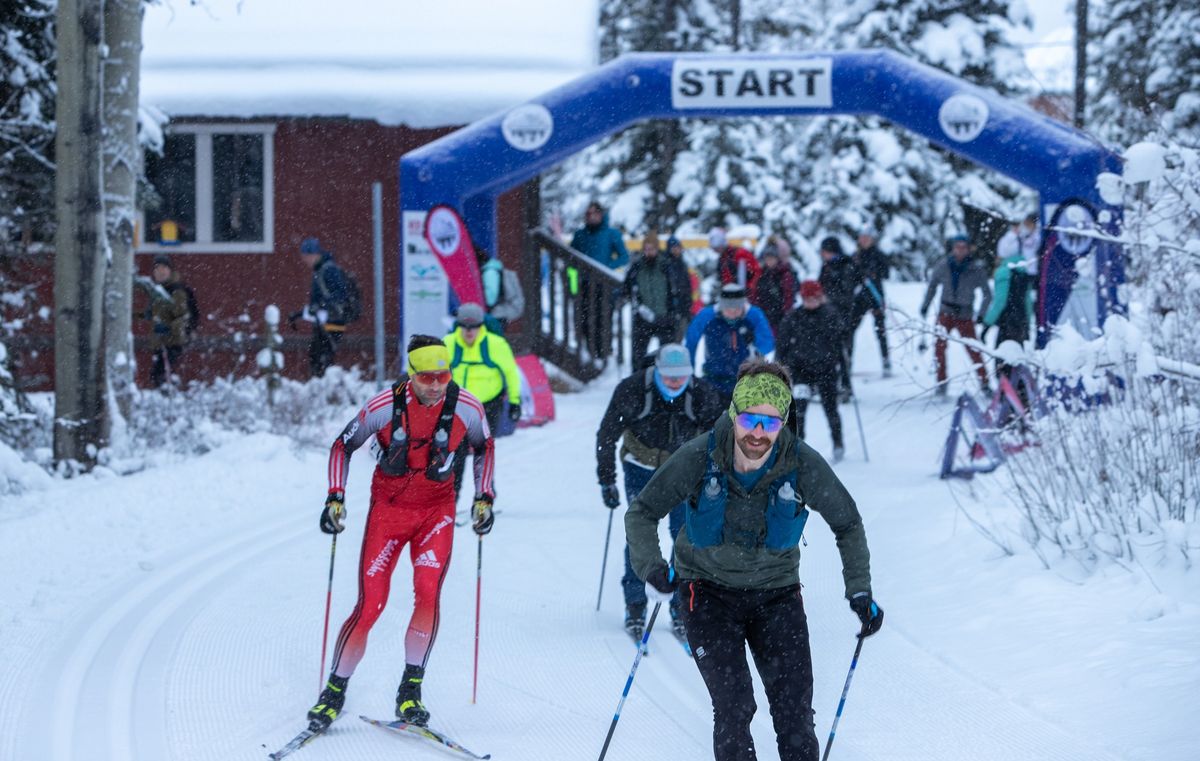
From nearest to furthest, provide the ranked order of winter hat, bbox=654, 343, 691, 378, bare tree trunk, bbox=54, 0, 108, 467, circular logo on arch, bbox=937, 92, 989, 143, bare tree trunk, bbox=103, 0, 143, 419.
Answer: winter hat, bbox=654, 343, 691, 378
bare tree trunk, bbox=54, 0, 108, 467
bare tree trunk, bbox=103, 0, 143, 419
circular logo on arch, bbox=937, 92, 989, 143

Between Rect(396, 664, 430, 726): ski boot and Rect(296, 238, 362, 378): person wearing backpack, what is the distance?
10410 millimetres

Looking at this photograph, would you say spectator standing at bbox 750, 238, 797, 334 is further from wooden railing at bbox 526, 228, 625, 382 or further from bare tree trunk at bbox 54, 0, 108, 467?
bare tree trunk at bbox 54, 0, 108, 467

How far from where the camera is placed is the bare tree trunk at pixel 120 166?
13.3 m

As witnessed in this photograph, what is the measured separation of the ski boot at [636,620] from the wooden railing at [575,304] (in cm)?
1174

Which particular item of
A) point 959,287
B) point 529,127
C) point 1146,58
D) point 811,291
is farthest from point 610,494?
point 1146,58

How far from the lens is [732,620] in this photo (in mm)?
4949

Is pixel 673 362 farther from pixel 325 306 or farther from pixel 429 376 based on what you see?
pixel 325 306

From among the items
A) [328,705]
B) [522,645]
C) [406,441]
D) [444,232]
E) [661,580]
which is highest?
[444,232]

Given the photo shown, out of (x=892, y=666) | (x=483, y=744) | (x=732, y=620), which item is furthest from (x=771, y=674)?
(x=892, y=666)

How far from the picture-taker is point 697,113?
16016mm

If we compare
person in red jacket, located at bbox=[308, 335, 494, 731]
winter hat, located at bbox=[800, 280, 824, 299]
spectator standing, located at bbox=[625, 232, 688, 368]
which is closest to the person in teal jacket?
winter hat, located at bbox=[800, 280, 824, 299]

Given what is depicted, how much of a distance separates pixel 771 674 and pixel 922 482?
7.59 metres

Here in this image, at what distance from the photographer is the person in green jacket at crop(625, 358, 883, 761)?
478 cm

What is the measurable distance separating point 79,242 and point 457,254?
5.05 meters
